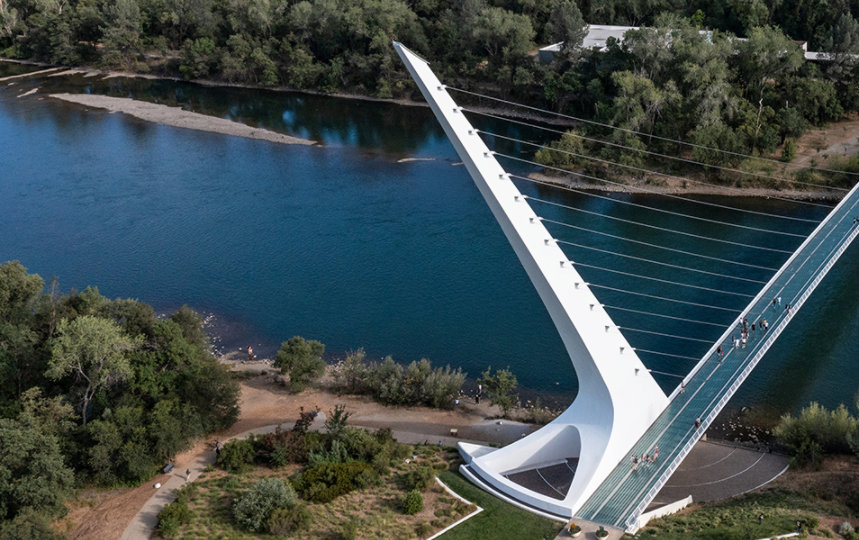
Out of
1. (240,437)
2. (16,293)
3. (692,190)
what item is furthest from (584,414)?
(692,190)

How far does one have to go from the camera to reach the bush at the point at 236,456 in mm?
27491

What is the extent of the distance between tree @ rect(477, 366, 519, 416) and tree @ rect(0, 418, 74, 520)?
1458 centimetres

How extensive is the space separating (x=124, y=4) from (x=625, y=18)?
A: 46337 millimetres

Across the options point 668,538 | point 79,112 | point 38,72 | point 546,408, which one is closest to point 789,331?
point 546,408

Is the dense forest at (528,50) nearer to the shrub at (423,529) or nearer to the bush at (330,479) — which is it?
the bush at (330,479)

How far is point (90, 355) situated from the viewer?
28297 millimetres

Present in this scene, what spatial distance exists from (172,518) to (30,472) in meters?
4.81

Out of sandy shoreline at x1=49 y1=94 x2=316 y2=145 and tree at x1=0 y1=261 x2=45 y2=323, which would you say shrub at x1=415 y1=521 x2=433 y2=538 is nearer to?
tree at x1=0 y1=261 x2=45 y2=323

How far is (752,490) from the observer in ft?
89.0

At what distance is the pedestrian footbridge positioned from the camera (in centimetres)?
2469

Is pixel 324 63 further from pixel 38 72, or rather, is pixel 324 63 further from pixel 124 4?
pixel 38 72

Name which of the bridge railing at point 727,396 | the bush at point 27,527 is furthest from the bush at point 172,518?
the bridge railing at point 727,396

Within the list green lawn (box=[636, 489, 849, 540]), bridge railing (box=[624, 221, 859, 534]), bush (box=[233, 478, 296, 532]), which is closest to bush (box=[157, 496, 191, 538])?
bush (box=[233, 478, 296, 532])

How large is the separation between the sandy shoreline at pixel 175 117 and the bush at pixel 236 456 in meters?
39.4
